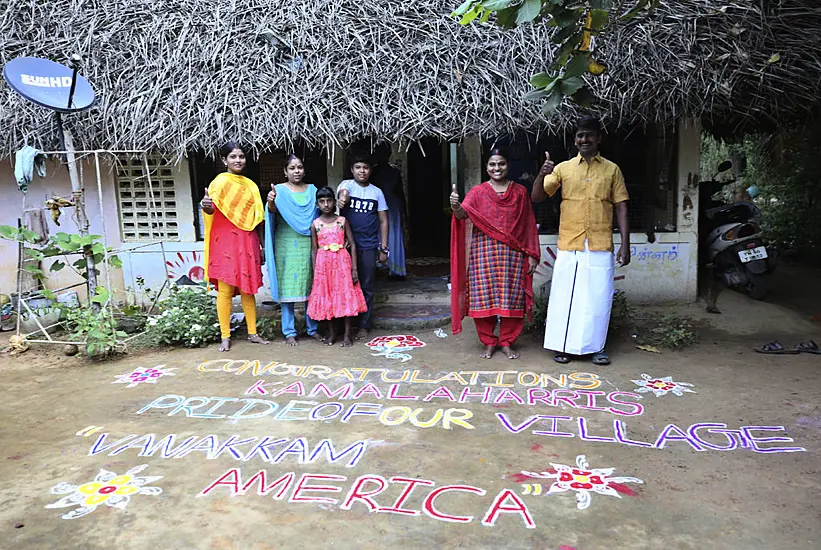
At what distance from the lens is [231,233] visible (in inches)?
197

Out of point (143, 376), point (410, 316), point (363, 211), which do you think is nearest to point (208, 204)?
point (363, 211)

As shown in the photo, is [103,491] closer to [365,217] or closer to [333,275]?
[333,275]

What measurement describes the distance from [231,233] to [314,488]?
9.19ft

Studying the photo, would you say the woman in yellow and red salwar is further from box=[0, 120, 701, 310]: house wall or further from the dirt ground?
box=[0, 120, 701, 310]: house wall

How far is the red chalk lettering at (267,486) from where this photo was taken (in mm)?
2713

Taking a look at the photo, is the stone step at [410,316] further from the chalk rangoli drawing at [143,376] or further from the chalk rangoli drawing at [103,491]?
the chalk rangoli drawing at [103,491]

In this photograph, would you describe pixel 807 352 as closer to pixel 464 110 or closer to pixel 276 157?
pixel 464 110

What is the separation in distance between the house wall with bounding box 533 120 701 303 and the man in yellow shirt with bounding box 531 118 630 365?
5.21ft

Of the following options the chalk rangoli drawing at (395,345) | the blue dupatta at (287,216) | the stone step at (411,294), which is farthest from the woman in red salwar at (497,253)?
the stone step at (411,294)

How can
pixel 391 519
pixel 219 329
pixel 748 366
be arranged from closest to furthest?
1. pixel 391 519
2. pixel 748 366
3. pixel 219 329

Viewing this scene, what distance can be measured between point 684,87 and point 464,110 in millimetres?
1910

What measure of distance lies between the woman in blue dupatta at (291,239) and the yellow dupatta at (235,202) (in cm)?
12

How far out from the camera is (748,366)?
4531mm

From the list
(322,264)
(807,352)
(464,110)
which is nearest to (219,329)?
(322,264)
